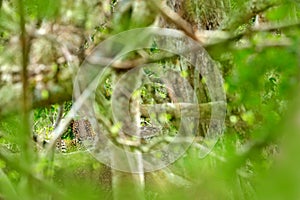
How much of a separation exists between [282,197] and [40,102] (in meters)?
1.49

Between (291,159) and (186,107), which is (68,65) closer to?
(186,107)

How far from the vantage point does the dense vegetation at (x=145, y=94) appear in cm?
62

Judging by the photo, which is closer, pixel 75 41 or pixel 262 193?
pixel 262 193

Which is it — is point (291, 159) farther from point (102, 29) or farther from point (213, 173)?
point (102, 29)

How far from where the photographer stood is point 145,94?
2514 millimetres

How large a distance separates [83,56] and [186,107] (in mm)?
595

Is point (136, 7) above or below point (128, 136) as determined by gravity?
above

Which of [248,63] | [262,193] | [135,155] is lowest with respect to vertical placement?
[135,155]

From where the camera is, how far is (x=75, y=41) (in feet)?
5.68

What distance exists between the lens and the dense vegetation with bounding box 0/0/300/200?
2.03 feet

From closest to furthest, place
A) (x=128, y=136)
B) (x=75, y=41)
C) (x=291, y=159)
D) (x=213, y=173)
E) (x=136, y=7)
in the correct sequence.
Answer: (x=291, y=159) → (x=213, y=173) → (x=136, y=7) → (x=128, y=136) → (x=75, y=41)

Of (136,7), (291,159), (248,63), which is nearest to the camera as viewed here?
(291,159)

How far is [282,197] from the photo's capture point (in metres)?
0.28

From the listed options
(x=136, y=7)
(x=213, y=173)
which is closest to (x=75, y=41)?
(x=136, y=7)
